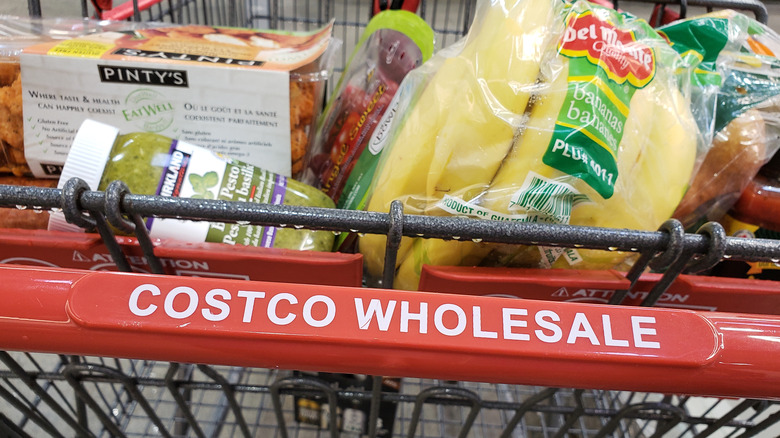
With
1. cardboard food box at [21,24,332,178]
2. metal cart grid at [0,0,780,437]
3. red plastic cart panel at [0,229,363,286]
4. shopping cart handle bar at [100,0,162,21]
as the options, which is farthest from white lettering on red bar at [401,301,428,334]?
shopping cart handle bar at [100,0,162,21]

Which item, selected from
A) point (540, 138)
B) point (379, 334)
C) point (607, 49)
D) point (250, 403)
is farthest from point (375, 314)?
point (250, 403)

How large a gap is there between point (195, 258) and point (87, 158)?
0.17 metres

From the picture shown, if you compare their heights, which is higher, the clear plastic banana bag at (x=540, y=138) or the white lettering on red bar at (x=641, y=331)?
the clear plastic banana bag at (x=540, y=138)

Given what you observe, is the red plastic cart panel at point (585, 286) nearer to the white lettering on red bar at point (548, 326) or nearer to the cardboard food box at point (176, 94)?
the white lettering on red bar at point (548, 326)

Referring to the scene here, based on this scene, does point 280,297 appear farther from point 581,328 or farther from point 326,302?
point 581,328

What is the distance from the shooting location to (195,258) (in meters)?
0.49

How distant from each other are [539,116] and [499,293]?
7.3 inches

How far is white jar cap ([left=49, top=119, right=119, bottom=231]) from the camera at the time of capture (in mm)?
518

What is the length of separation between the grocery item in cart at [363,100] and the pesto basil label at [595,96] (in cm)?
27

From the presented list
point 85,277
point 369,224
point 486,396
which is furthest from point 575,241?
point 486,396

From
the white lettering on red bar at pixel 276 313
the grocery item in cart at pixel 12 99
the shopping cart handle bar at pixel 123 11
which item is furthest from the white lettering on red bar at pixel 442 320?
the shopping cart handle bar at pixel 123 11

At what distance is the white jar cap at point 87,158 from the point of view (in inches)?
20.4

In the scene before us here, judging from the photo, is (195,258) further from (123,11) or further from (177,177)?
(123,11)

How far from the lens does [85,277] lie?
39 centimetres
